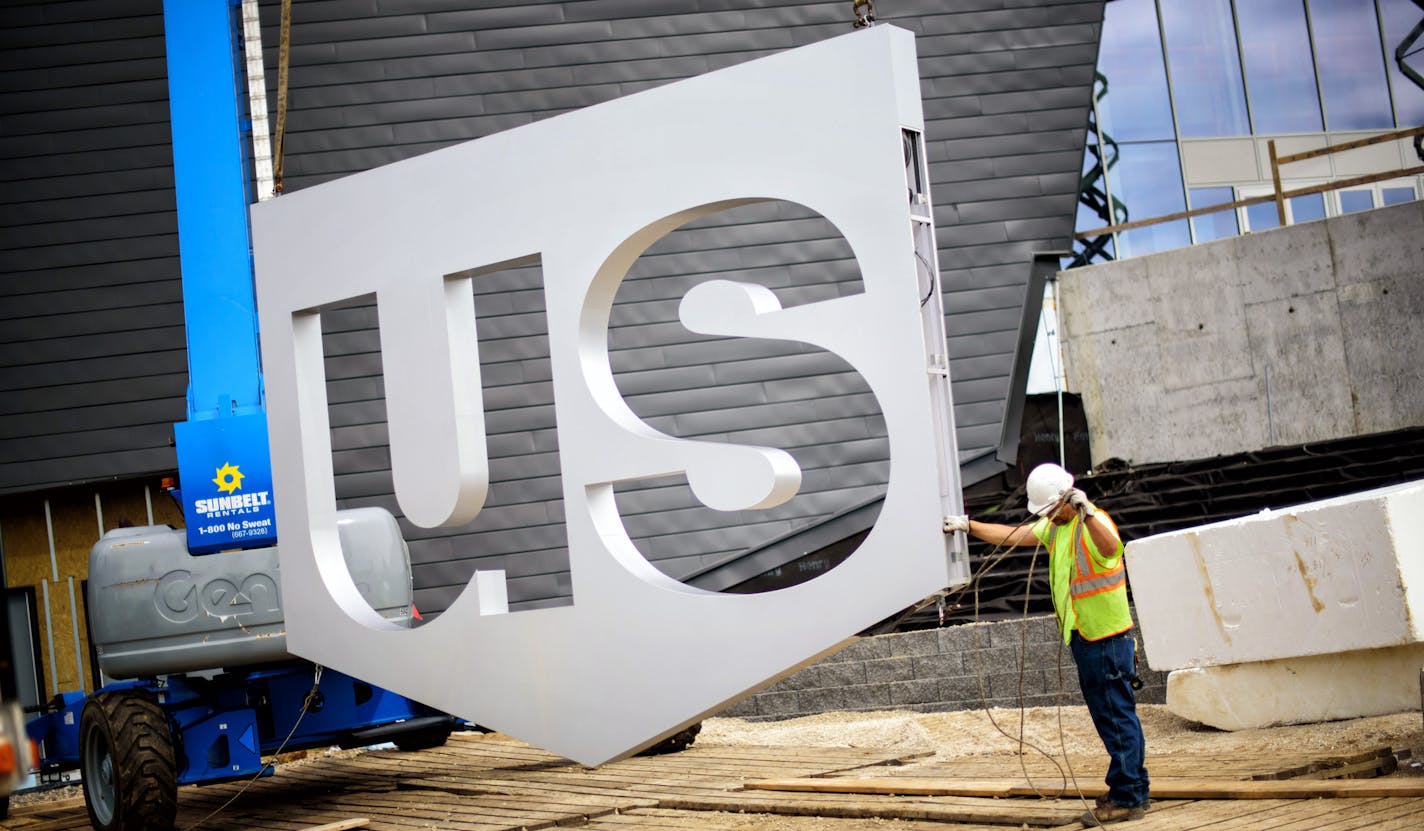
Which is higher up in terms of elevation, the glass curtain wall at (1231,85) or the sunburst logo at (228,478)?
the glass curtain wall at (1231,85)

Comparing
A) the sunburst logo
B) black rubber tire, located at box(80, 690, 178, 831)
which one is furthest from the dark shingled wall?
black rubber tire, located at box(80, 690, 178, 831)

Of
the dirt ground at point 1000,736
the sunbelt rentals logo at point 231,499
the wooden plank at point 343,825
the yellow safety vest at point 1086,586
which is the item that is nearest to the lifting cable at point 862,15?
the yellow safety vest at point 1086,586

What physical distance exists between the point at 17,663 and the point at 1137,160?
1240cm

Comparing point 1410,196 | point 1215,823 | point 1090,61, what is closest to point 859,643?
point 1215,823

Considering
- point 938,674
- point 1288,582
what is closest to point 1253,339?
point 938,674

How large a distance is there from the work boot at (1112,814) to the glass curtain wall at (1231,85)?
33.2 ft

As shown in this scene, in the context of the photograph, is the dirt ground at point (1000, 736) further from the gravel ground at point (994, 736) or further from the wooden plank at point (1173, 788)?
the wooden plank at point (1173, 788)

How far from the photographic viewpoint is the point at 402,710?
8.19 meters

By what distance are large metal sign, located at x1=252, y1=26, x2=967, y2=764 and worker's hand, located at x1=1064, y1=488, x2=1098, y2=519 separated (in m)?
0.55

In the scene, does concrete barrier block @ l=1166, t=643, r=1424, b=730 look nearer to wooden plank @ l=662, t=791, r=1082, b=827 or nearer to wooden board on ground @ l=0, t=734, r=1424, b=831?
wooden board on ground @ l=0, t=734, r=1424, b=831

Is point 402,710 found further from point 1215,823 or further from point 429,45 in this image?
point 429,45

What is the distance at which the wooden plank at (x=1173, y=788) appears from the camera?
5.58 meters

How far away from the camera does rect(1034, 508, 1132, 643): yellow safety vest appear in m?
5.70

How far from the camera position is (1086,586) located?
5.74 m
